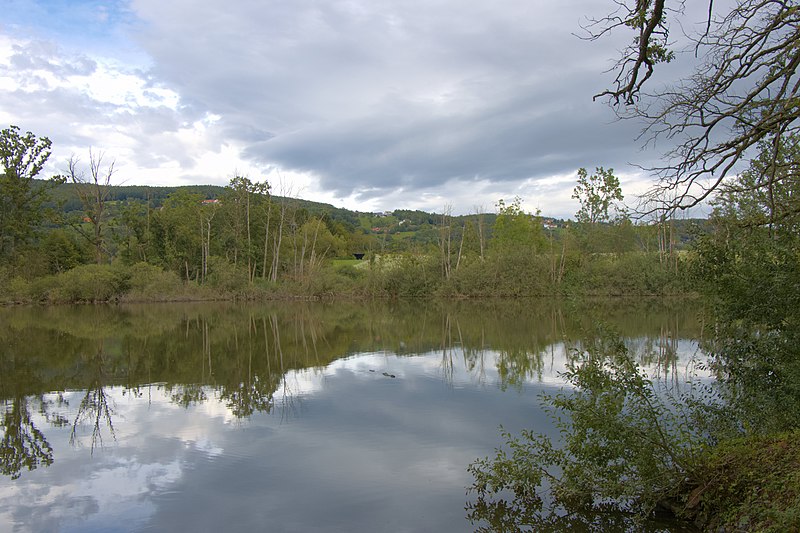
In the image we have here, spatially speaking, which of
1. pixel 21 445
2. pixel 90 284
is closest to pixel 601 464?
pixel 21 445

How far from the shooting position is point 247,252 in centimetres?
5009

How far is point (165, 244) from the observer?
48.1 metres

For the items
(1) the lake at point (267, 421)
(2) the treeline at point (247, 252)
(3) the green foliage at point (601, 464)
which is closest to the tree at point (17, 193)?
(2) the treeline at point (247, 252)

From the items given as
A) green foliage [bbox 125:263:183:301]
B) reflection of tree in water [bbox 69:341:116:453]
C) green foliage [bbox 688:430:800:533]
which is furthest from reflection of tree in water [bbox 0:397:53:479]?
green foliage [bbox 125:263:183:301]

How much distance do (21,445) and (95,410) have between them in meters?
2.34

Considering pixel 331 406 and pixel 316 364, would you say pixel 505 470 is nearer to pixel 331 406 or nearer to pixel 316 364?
pixel 331 406

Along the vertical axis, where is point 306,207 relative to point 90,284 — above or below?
above

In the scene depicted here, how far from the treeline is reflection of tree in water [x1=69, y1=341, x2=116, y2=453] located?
30436mm

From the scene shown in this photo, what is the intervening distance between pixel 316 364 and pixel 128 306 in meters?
28.4

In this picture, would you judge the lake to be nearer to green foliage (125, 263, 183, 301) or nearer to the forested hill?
the forested hill

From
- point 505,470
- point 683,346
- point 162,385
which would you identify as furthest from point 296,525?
point 683,346

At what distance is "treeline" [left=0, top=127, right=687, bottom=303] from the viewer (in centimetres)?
4275

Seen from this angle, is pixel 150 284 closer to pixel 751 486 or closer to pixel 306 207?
pixel 306 207

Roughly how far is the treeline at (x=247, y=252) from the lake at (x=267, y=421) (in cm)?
2218
